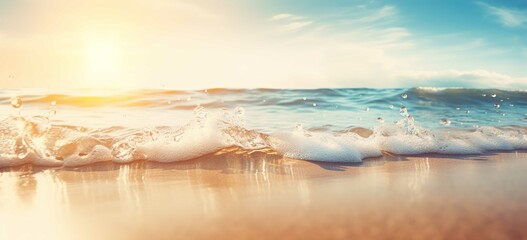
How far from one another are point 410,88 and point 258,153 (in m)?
11.2

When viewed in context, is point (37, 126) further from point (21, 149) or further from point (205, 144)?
point (205, 144)

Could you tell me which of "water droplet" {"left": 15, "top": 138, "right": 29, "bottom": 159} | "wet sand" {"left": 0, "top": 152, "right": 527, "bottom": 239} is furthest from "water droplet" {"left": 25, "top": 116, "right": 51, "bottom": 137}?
"wet sand" {"left": 0, "top": 152, "right": 527, "bottom": 239}

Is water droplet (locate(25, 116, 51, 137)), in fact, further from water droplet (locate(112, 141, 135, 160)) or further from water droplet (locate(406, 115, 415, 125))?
water droplet (locate(406, 115, 415, 125))

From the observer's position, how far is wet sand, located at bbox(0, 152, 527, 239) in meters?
1.46

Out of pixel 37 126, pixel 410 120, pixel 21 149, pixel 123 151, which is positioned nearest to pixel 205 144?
pixel 123 151

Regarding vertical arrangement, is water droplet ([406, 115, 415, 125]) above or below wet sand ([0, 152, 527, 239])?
above

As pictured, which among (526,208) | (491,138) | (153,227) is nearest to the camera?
(153,227)

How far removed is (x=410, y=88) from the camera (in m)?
13.1

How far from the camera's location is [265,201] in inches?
71.9

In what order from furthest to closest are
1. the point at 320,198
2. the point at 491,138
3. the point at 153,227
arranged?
1. the point at 491,138
2. the point at 320,198
3. the point at 153,227

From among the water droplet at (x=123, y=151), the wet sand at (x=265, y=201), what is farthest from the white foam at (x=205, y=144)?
the wet sand at (x=265, y=201)

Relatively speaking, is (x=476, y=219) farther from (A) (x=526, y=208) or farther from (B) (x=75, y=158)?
(B) (x=75, y=158)

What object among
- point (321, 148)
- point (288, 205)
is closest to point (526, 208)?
point (288, 205)

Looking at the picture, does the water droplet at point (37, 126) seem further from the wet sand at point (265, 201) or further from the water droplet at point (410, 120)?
the water droplet at point (410, 120)
